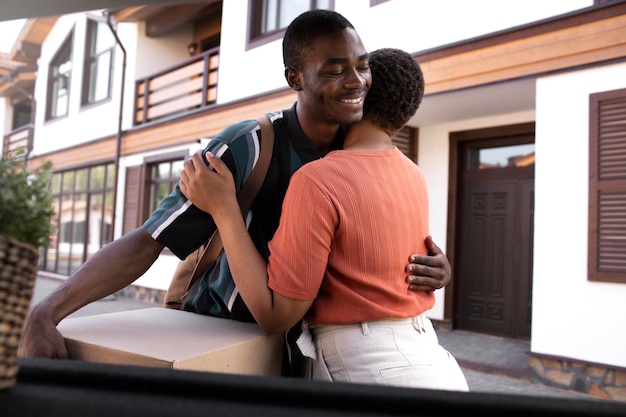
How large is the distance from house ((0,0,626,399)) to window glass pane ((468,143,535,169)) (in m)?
0.02

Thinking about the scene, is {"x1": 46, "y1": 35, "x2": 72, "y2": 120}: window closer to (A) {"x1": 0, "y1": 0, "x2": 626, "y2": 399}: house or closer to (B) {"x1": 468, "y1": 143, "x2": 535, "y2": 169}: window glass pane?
(A) {"x1": 0, "y1": 0, "x2": 626, "y2": 399}: house

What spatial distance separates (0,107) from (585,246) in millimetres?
18256

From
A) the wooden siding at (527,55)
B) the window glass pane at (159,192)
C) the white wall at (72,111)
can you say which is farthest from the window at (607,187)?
the white wall at (72,111)

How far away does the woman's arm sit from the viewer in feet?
3.70

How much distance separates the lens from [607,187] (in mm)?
4207

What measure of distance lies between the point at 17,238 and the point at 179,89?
29.1 ft

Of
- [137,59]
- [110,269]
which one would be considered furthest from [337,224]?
[137,59]

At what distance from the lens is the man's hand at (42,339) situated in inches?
39.1

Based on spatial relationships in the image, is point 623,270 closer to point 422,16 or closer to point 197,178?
point 422,16

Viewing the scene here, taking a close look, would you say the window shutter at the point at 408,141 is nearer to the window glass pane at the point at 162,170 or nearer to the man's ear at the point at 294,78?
the window glass pane at the point at 162,170

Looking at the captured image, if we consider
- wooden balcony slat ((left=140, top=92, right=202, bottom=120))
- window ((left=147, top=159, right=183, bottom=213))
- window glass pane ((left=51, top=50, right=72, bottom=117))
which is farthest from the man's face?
window glass pane ((left=51, top=50, right=72, bottom=117))

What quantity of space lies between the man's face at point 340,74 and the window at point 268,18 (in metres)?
5.61

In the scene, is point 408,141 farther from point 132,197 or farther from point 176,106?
point 132,197

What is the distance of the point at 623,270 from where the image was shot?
411 centimetres
